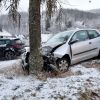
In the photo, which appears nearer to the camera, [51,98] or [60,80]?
[51,98]

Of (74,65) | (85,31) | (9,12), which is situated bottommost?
(74,65)

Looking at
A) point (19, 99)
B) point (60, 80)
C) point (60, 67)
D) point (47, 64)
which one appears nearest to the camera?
point (19, 99)

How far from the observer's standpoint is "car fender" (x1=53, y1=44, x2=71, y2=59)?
11414 millimetres

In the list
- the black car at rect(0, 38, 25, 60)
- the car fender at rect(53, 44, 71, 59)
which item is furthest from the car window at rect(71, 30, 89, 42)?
the black car at rect(0, 38, 25, 60)

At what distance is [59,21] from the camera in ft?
33.1

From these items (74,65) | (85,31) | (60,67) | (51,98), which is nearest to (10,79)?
(51,98)

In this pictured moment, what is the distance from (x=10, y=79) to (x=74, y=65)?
13.2 ft

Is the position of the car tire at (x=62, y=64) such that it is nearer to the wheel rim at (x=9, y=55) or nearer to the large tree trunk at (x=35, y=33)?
the large tree trunk at (x=35, y=33)

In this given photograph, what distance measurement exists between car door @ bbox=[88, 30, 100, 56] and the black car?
835 cm

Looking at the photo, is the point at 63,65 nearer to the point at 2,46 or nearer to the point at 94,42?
the point at 94,42

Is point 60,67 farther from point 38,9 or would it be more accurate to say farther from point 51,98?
point 51,98

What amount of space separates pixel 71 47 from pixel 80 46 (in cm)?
60

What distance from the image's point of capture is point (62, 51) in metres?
11.6

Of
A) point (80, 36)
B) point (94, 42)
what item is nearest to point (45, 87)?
point (80, 36)
